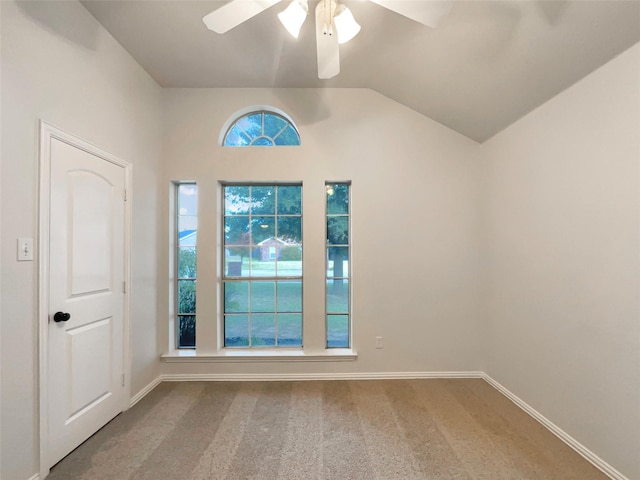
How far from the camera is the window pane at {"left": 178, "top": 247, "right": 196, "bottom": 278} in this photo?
2.95 m

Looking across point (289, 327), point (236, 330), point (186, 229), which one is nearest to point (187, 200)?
point (186, 229)

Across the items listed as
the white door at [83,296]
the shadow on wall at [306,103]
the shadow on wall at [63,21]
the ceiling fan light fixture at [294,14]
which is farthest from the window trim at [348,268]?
the shadow on wall at [63,21]

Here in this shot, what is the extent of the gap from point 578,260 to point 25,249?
3.24 meters

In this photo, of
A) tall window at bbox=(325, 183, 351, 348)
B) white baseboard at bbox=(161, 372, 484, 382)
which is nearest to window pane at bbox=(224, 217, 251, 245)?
tall window at bbox=(325, 183, 351, 348)

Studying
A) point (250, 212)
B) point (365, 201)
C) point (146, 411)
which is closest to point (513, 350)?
point (365, 201)

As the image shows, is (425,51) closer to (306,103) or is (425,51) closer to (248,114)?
(306,103)

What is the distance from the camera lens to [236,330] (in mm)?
2982

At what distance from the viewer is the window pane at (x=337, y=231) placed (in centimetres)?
299

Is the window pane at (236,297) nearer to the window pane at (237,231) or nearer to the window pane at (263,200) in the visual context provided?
the window pane at (237,231)

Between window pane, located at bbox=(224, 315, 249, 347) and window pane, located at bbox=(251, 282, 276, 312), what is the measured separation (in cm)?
16

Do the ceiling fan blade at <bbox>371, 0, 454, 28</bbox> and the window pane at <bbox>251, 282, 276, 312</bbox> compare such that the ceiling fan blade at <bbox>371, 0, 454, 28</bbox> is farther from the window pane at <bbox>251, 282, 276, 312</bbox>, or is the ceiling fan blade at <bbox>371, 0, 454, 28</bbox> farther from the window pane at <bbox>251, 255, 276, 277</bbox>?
the window pane at <bbox>251, 282, 276, 312</bbox>

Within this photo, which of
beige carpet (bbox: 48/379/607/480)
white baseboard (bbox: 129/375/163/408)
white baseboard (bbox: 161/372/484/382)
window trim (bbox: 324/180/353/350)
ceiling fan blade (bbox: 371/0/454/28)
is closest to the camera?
ceiling fan blade (bbox: 371/0/454/28)

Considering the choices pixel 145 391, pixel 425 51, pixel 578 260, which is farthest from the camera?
pixel 145 391

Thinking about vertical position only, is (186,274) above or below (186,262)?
below
